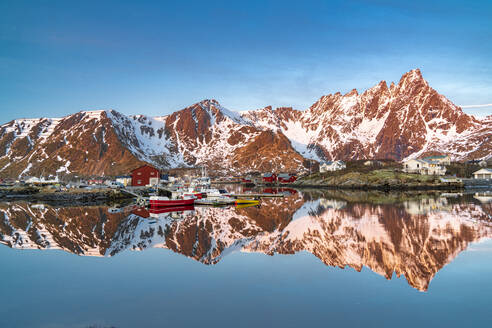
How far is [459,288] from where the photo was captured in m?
16.3

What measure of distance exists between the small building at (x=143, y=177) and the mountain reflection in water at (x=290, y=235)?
2377 inches

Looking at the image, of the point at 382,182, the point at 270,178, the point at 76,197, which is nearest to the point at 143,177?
the point at 76,197

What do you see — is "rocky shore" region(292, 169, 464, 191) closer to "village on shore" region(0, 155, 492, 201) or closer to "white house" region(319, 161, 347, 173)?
"village on shore" region(0, 155, 492, 201)

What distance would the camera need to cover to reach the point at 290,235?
3097 centimetres

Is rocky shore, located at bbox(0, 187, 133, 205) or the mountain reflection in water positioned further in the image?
rocky shore, located at bbox(0, 187, 133, 205)

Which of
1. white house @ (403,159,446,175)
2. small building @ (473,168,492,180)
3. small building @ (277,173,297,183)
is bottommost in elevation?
small building @ (277,173,297,183)

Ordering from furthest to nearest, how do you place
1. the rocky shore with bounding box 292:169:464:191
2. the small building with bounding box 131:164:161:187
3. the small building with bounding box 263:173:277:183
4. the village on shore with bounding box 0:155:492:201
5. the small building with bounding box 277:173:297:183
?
the small building with bounding box 263:173:277:183
the small building with bounding box 277:173:297:183
the small building with bounding box 131:164:161:187
the rocky shore with bounding box 292:169:464:191
the village on shore with bounding box 0:155:492:201

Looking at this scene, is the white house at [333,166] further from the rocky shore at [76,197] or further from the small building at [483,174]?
the rocky shore at [76,197]

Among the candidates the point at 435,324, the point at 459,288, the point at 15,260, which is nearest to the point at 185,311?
the point at 435,324

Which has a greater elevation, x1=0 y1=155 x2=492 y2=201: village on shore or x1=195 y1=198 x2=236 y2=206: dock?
x1=0 y1=155 x2=492 y2=201: village on shore

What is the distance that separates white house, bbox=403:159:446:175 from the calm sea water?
8781cm

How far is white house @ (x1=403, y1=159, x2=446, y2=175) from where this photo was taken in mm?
116750

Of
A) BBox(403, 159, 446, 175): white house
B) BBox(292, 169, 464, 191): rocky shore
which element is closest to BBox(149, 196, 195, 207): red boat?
BBox(292, 169, 464, 191): rocky shore

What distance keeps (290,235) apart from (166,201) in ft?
95.1
